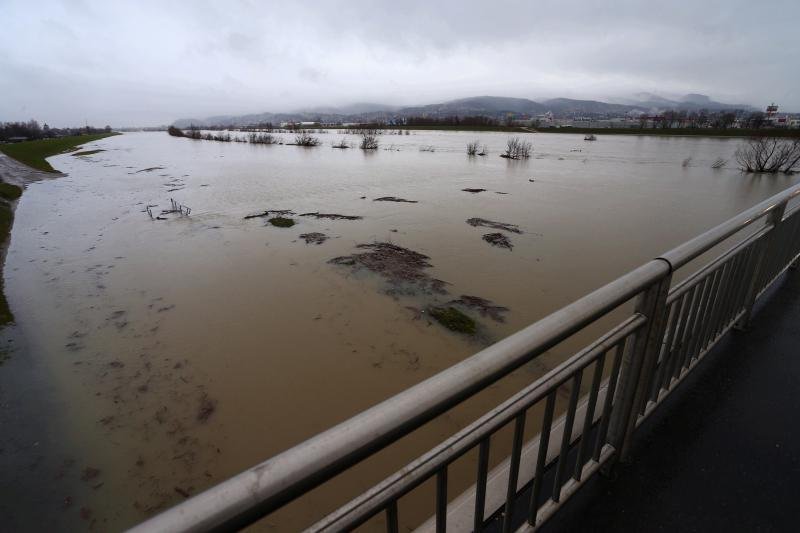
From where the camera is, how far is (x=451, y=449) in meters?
1.14

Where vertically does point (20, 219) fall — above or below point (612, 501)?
below

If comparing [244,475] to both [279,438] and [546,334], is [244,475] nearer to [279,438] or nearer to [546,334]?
[546,334]

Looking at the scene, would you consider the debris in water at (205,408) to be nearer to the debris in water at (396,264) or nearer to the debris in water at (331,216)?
the debris in water at (396,264)

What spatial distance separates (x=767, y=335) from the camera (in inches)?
135

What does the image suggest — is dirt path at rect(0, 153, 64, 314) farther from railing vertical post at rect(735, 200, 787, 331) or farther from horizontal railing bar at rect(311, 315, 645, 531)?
railing vertical post at rect(735, 200, 787, 331)

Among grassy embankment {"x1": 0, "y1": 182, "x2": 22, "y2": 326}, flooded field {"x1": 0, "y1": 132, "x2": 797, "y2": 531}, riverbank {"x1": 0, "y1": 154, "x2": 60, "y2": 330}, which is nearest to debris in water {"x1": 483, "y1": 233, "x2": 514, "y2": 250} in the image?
flooded field {"x1": 0, "y1": 132, "x2": 797, "y2": 531}

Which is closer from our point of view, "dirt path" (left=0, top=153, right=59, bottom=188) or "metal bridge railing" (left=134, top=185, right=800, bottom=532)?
"metal bridge railing" (left=134, top=185, right=800, bottom=532)

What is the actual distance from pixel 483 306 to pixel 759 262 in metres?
3.63

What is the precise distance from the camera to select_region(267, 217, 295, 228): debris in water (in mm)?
11570

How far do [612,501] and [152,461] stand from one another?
3891mm

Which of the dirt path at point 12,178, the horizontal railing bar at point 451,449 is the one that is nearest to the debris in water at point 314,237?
the dirt path at point 12,178

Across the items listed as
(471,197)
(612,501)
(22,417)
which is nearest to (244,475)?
(612,501)

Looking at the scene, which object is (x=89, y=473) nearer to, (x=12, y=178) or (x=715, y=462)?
(x=715, y=462)

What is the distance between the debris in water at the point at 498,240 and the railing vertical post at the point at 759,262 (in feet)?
19.1
